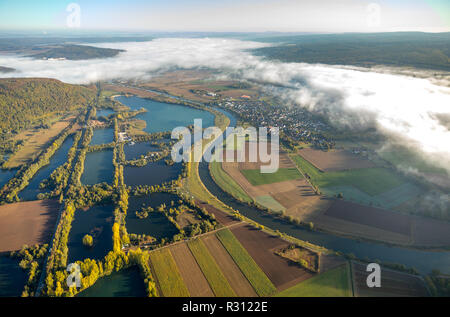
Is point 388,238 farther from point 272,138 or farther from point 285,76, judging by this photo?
point 285,76

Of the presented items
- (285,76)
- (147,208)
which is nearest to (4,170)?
(147,208)

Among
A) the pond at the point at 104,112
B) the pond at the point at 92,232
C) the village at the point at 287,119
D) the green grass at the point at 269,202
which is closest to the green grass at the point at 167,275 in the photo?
the pond at the point at 92,232

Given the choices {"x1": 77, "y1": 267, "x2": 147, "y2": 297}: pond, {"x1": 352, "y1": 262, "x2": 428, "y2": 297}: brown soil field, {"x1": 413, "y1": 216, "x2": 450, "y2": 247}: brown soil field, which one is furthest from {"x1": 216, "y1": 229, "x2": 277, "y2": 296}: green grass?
{"x1": 413, "y1": 216, "x2": 450, "y2": 247}: brown soil field

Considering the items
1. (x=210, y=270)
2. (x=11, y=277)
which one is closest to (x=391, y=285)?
(x=210, y=270)

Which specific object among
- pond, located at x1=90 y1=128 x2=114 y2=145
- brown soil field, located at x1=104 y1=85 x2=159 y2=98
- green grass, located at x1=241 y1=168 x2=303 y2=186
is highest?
brown soil field, located at x1=104 y1=85 x2=159 y2=98

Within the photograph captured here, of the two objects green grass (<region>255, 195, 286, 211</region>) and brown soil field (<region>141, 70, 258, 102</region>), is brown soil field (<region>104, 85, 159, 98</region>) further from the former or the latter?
green grass (<region>255, 195, 286, 211</region>)

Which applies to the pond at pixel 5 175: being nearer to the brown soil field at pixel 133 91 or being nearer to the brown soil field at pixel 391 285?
the brown soil field at pixel 391 285
